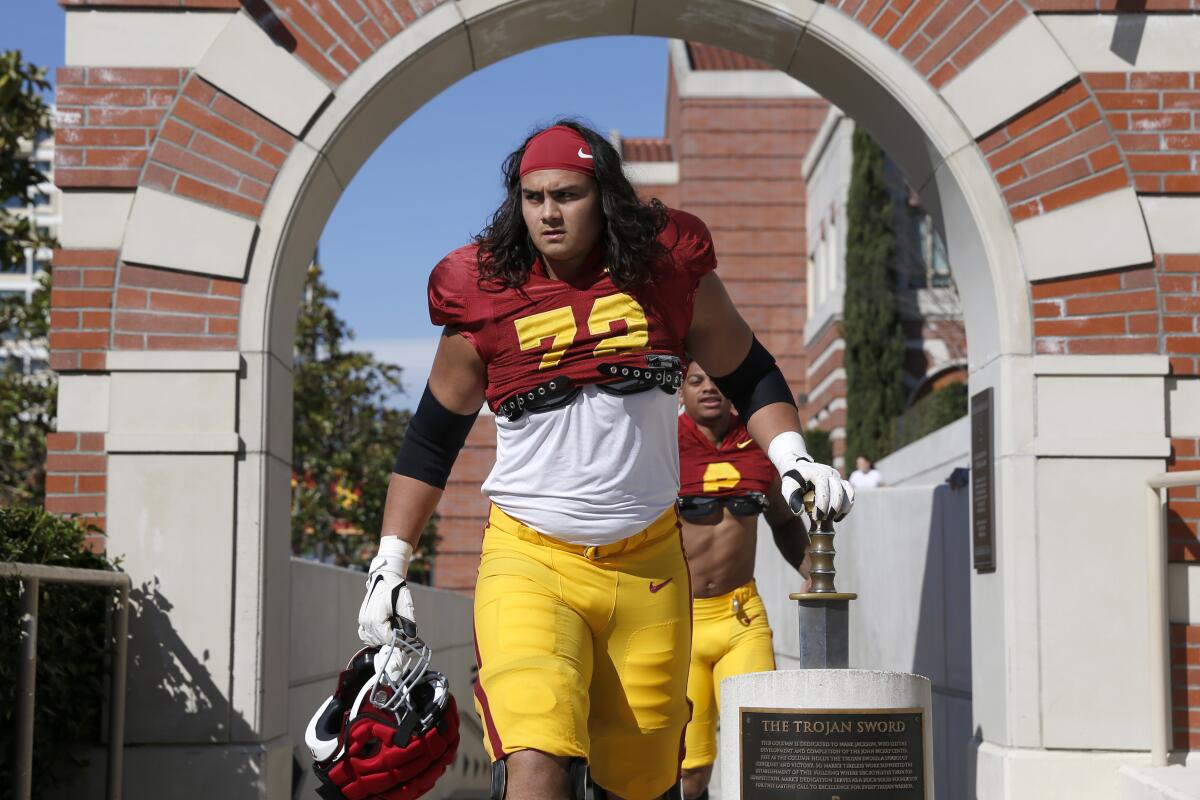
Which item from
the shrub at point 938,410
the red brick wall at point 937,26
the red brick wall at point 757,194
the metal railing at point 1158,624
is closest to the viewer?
the metal railing at point 1158,624

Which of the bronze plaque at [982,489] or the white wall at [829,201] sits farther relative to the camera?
the white wall at [829,201]

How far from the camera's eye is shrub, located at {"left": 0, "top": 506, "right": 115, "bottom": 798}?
19.6 feet

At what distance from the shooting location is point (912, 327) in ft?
97.6

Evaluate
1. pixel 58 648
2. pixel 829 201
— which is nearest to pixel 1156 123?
pixel 58 648

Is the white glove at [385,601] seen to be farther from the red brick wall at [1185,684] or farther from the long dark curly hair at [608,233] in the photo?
the red brick wall at [1185,684]

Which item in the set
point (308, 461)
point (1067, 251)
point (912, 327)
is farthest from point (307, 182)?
point (912, 327)

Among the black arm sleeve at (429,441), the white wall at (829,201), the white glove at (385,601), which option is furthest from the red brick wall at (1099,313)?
the white wall at (829,201)

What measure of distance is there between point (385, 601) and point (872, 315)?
2583 centimetres

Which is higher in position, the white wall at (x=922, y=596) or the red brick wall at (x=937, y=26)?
the red brick wall at (x=937, y=26)

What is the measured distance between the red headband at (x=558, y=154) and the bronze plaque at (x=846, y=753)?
1569 millimetres

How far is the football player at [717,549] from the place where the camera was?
7.53m

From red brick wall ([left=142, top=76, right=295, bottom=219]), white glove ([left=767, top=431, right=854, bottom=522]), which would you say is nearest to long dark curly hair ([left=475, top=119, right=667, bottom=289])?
white glove ([left=767, top=431, right=854, bottom=522])

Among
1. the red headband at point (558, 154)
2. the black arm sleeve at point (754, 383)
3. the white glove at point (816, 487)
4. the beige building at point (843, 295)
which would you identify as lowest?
the white glove at point (816, 487)

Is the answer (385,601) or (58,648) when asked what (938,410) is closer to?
(58,648)
